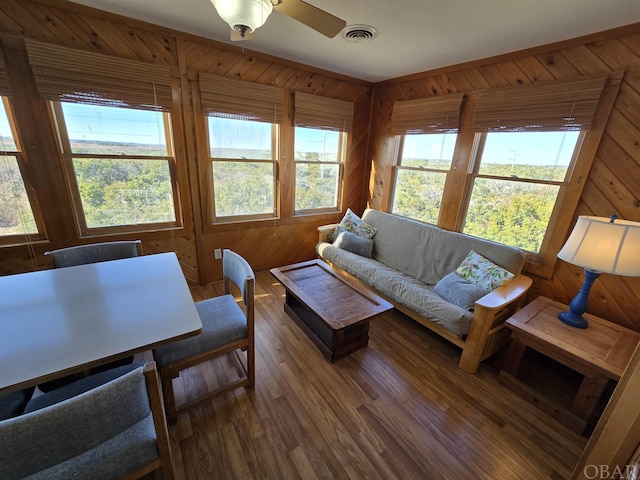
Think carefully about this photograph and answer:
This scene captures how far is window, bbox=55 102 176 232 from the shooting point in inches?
87.7

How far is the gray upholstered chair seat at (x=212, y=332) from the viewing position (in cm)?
141

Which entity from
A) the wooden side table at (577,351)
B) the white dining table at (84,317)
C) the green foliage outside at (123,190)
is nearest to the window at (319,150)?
the green foliage outside at (123,190)

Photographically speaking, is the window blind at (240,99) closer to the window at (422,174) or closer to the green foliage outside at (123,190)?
the green foliage outside at (123,190)

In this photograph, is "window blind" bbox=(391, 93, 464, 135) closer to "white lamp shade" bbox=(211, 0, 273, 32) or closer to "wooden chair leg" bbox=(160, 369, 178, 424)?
"white lamp shade" bbox=(211, 0, 273, 32)

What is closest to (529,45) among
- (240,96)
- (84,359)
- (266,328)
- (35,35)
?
(240,96)

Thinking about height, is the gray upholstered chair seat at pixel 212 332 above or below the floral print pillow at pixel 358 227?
below

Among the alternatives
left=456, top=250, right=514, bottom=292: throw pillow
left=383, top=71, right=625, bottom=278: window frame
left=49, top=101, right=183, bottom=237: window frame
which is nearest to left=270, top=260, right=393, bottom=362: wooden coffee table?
left=456, top=250, right=514, bottom=292: throw pillow

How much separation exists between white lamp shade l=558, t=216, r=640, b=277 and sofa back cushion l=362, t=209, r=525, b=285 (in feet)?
1.89

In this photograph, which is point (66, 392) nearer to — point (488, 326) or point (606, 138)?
point (488, 326)

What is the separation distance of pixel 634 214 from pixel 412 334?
180 cm

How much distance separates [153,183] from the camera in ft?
8.46

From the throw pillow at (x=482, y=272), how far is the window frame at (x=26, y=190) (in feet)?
11.9

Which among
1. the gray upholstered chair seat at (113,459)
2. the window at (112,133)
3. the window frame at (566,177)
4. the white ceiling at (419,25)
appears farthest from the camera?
the window at (112,133)

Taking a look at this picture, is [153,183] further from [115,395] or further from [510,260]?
[510,260]
